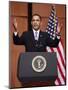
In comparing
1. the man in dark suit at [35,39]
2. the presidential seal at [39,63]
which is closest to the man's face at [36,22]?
the man in dark suit at [35,39]

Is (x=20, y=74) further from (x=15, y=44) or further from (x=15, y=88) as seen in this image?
(x=15, y=44)

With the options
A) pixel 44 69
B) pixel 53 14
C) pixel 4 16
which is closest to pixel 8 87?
pixel 44 69

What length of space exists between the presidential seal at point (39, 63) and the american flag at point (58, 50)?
0.11 metres

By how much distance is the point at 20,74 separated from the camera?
89.4 inches

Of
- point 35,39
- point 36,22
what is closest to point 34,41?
point 35,39

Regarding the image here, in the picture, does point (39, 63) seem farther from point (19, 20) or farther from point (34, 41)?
point (19, 20)

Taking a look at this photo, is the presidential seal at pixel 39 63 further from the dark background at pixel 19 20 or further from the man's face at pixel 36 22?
the man's face at pixel 36 22

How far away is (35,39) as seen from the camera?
234 cm

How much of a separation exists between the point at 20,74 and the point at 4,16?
559 millimetres

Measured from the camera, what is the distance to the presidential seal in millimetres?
2322

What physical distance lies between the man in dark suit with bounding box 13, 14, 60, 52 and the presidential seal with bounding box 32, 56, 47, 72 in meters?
0.08

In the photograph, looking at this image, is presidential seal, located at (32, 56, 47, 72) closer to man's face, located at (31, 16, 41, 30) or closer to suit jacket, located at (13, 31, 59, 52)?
suit jacket, located at (13, 31, 59, 52)

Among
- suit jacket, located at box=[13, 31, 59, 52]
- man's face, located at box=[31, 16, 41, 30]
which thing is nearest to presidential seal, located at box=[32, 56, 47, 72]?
suit jacket, located at box=[13, 31, 59, 52]

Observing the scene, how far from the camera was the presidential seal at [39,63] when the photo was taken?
7.62 ft
